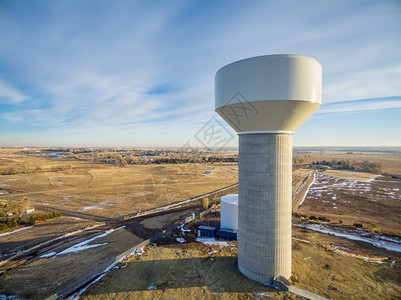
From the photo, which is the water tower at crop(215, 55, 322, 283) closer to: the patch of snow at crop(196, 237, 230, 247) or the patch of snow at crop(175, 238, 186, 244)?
the patch of snow at crop(196, 237, 230, 247)

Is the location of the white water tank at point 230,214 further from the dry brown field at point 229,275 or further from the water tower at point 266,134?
the water tower at point 266,134

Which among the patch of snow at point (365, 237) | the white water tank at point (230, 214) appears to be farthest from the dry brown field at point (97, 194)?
the patch of snow at point (365, 237)

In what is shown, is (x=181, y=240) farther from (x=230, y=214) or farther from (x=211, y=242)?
(x=230, y=214)

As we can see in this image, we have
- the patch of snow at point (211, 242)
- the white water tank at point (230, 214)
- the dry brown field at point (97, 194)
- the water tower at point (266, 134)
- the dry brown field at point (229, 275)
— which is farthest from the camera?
the dry brown field at point (97, 194)

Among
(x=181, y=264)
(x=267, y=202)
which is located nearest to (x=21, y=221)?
(x=181, y=264)

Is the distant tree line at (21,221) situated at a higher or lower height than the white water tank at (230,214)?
lower

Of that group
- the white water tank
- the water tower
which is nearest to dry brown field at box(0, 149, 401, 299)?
the water tower

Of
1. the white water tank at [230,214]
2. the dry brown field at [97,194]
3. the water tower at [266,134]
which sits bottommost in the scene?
the dry brown field at [97,194]

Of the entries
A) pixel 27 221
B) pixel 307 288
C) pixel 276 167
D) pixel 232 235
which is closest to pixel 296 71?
pixel 276 167
